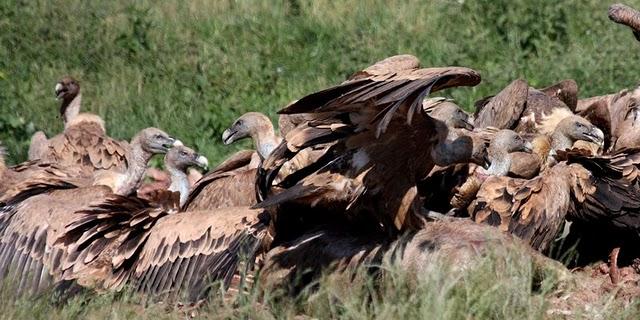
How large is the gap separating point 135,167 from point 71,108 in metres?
2.38

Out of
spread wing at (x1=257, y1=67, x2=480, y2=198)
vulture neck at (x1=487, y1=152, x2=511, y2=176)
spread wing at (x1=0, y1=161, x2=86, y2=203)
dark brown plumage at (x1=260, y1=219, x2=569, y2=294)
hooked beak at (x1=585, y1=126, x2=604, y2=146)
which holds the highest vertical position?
spread wing at (x1=257, y1=67, x2=480, y2=198)

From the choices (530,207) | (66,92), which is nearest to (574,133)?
(530,207)

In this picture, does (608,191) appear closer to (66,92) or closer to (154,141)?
(154,141)

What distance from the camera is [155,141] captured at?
993 cm

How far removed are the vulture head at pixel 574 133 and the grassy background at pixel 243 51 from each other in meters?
2.39

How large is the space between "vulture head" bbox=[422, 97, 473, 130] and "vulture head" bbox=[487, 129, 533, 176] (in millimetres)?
236

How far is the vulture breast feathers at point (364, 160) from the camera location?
268 inches

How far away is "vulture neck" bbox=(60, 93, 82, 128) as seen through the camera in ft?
38.4

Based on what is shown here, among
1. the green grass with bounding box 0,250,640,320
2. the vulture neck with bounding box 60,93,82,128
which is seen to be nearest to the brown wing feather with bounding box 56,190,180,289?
the green grass with bounding box 0,250,640,320

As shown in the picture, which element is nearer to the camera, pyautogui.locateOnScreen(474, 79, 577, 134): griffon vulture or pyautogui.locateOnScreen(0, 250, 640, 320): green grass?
pyautogui.locateOnScreen(0, 250, 640, 320): green grass

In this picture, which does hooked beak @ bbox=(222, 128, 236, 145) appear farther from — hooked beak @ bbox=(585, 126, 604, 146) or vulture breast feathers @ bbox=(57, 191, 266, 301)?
hooked beak @ bbox=(585, 126, 604, 146)

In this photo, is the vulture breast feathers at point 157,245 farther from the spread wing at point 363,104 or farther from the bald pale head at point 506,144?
the bald pale head at point 506,144

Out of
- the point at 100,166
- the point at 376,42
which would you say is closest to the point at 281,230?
the point at 100,166

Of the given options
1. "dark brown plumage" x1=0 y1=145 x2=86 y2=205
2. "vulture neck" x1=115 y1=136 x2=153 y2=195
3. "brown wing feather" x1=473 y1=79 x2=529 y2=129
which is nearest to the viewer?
"dark brown plumage" x1=0 y1=145 x2=86 y2=205
